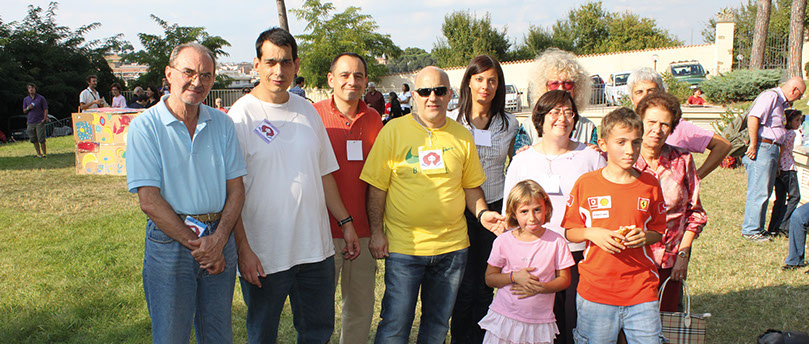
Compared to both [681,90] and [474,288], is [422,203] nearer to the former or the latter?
[474,288]

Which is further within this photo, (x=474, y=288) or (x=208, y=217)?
(x=474, y=288)

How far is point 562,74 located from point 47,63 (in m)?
24.3

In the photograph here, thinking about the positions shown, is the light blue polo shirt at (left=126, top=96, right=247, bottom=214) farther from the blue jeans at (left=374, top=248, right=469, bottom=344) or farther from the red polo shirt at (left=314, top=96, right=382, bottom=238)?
the blue jeans at (left=374, top=248, right=469, bottom=344)

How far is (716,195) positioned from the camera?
7809 millimetres

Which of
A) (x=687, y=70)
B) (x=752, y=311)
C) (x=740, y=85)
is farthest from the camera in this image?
(x=687, y=70)

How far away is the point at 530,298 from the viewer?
271 cm

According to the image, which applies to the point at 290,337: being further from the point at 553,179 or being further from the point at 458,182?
the point at 553,179

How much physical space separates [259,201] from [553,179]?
1569 millimetres

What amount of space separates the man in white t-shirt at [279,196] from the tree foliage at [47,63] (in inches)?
807

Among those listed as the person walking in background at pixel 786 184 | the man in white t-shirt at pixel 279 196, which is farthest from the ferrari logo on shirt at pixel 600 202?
the person walking in background at pixel 786 184

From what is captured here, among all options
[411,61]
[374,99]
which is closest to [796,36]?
[374,99]

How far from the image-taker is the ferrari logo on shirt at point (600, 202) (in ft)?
8.30

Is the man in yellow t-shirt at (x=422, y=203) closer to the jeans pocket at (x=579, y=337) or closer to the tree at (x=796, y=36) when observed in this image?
the jeans pocket at (x=579, y=337)

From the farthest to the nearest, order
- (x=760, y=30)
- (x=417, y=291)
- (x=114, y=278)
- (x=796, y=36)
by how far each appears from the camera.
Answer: (x=760, y=30)
(x=796, y=36)
(x=114, y=278)
(x=417, y=291)
